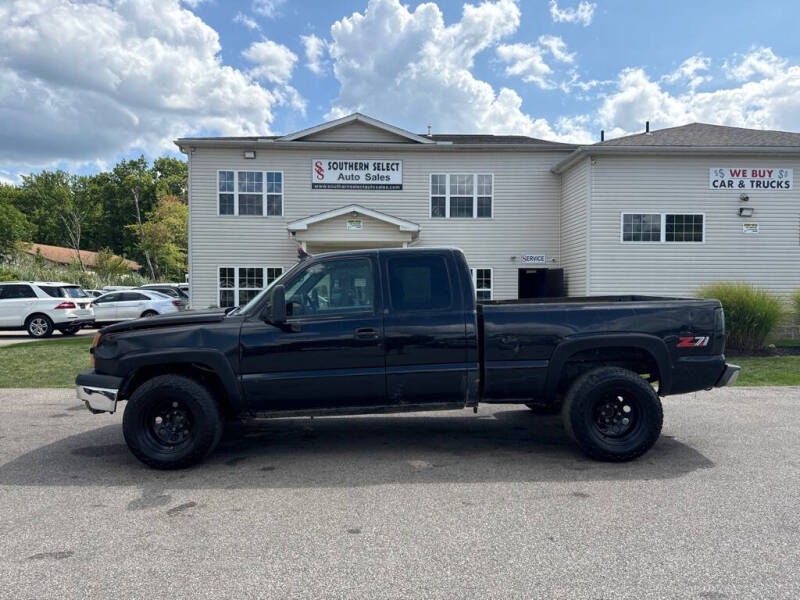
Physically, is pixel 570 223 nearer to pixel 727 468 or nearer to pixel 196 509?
pixel 727 468

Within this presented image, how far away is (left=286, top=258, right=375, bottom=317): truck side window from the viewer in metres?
5.06

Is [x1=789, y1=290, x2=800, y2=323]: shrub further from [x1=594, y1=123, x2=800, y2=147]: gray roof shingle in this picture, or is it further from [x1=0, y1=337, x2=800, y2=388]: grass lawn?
[x1=594, y1=123, x2=800, y2=147]: gray roof shingle

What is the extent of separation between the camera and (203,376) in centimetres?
520

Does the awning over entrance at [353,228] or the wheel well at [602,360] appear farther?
the awning over entrance at [353,228]

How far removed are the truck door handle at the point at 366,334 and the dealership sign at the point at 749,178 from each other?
15611 millimetres

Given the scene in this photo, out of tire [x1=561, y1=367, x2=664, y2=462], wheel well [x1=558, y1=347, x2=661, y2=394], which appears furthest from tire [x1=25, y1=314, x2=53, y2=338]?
tire [x1=561, y1=367, x2=664, y2=462]

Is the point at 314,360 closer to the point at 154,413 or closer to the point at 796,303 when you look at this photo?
the point at 154,413

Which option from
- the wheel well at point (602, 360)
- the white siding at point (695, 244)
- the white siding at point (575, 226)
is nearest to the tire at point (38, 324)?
the white siding at point (575, 226)

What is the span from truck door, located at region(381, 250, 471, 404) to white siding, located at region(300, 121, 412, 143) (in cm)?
1419

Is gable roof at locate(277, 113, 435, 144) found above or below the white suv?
above

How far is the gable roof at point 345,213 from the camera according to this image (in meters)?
17.2

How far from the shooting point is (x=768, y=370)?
34.4 feet

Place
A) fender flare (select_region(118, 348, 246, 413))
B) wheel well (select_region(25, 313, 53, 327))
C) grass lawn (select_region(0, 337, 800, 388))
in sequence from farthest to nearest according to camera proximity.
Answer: wheel well (select_region(25, 313, 53, 327)) < grass lawn (select_region(0, 337, 800, 388)) < fender flare (select_region(118, 348, 246, 413))

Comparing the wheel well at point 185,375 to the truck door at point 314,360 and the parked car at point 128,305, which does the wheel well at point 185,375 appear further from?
the parked car at point 128,305
